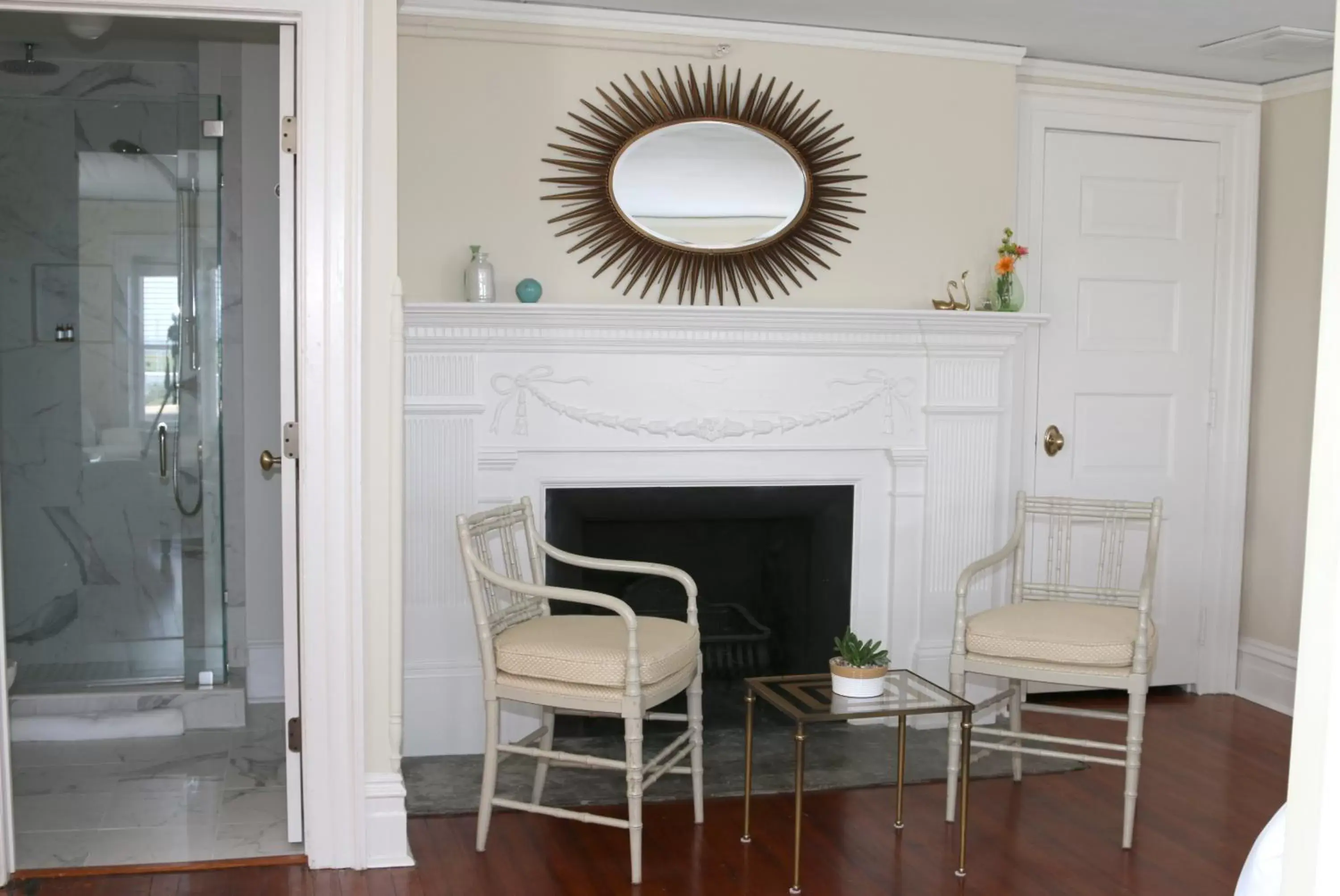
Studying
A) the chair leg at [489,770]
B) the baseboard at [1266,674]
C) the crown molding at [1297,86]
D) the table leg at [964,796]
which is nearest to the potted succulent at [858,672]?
the table leg at [964,796]

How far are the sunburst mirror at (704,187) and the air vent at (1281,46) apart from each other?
1.26 m

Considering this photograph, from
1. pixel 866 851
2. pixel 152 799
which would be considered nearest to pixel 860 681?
pixel 866 851

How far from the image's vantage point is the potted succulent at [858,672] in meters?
2.93

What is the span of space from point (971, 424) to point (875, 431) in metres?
0.34

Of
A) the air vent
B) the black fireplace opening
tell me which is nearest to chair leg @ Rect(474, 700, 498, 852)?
the black fireplace opening

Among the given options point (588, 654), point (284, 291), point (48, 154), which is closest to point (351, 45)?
point (284, 291)

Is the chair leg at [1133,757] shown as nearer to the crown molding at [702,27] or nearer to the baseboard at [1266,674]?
the baseboard at [1266,674]

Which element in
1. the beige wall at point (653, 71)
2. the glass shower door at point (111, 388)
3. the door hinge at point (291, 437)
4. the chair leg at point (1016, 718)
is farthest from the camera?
the glass shower door at point (111, 388)

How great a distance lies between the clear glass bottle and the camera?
3.58 m

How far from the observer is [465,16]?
3619mm

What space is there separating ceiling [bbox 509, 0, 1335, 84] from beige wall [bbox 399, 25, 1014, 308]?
141mm

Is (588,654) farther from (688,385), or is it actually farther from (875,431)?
(875,431)

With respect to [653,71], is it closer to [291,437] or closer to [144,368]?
[291,437]

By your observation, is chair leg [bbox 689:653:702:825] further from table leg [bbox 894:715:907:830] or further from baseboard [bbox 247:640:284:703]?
baseboard [bbox 247:640:284:703]
